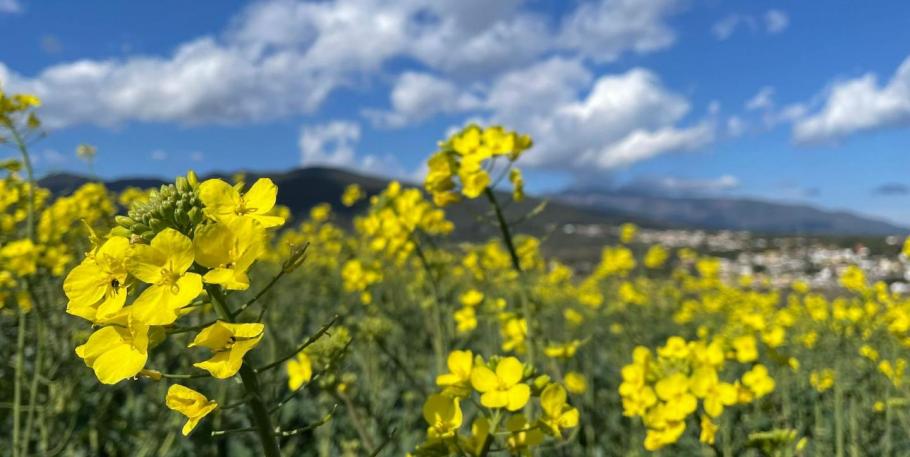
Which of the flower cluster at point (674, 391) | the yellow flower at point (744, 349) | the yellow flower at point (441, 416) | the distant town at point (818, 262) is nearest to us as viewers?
the yellow flower at point (441, 416)

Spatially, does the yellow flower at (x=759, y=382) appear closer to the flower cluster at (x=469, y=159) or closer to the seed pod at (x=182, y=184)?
the flower cluster at (x=469, y=159)

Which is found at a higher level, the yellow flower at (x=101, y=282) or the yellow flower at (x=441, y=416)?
the yellow flower at (x=101, y=282)

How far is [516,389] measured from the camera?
1.80 m

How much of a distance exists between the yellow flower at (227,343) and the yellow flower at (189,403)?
122 mm

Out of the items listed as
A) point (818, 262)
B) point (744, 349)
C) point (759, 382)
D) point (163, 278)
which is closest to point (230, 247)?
point (163, 278)

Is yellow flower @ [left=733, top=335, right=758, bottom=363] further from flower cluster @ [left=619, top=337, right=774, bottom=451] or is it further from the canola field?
flower cluster @ [left=619, top=337, right=774, bottom=451]

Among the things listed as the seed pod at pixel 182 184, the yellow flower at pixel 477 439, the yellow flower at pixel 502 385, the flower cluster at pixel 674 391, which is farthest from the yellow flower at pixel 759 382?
the seed pod at pixel 182 184

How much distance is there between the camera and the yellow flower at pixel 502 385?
5.80 feet

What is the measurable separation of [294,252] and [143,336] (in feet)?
1.04

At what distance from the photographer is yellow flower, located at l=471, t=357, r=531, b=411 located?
1.77 metres

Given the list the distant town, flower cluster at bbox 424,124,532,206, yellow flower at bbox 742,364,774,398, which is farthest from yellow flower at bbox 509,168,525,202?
the distant town

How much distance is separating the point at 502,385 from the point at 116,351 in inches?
41.2

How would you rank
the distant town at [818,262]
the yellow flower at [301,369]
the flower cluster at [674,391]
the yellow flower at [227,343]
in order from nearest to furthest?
1. the yellow flower at [227,343]
2. the flower cluster at [674,391]
3. the yellow flower at [301,369]
4. the distant town at [818,262]

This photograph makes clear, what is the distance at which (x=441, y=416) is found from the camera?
1756mm
